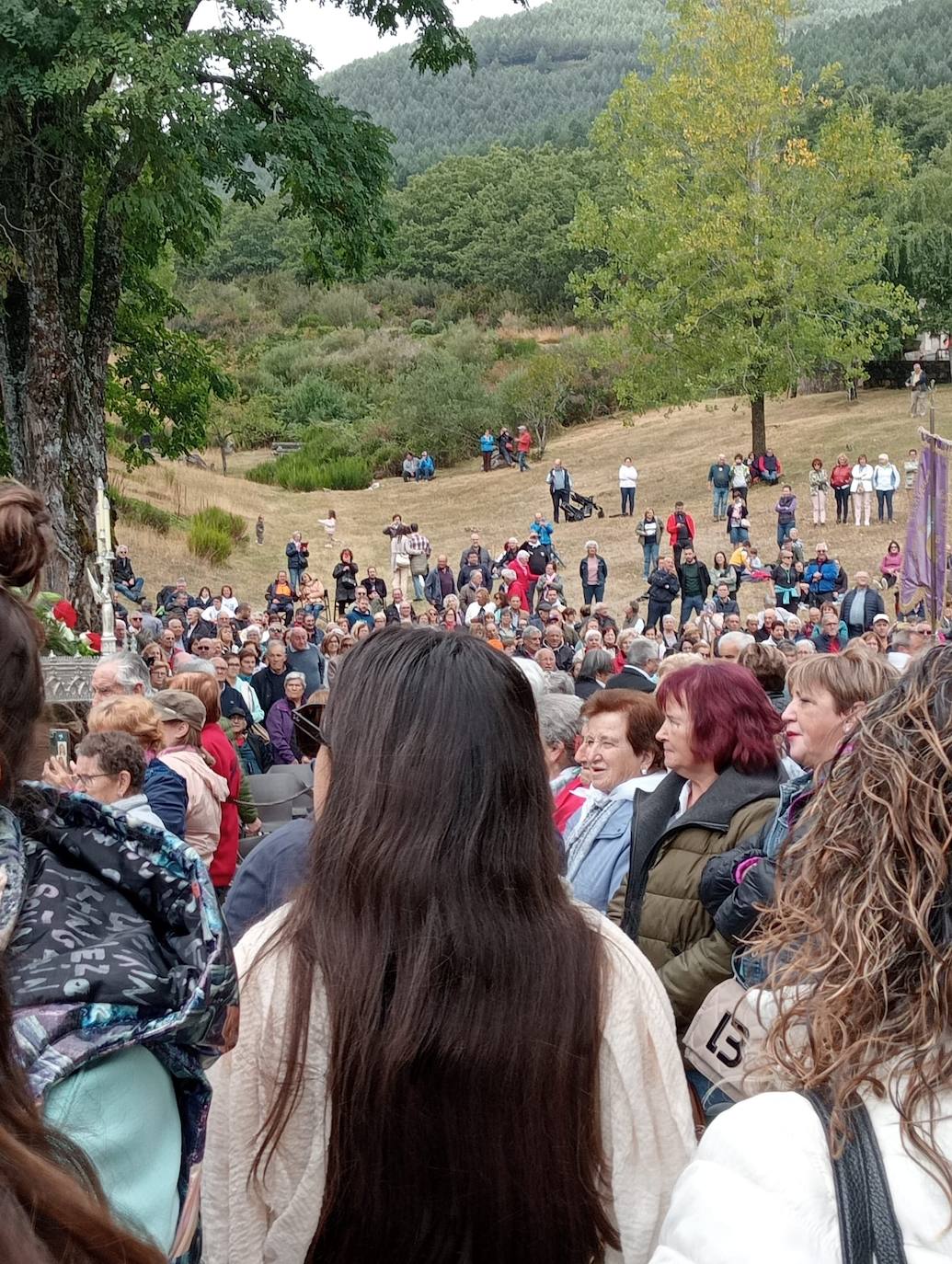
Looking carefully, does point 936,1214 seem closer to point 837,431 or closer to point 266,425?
point 837,431

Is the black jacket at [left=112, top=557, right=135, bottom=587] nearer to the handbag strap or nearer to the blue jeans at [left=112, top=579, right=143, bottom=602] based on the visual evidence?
the blue jeans at [left=112, top=579, right=143, bottom=602]

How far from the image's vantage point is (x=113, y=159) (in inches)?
593

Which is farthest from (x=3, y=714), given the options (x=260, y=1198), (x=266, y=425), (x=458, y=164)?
(x=458, y=164)

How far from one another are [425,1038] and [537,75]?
182 m

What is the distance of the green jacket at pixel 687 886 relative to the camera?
3242mm

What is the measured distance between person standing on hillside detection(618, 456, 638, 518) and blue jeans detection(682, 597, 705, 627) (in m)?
10.6

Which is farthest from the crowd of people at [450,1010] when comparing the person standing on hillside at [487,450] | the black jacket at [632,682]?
the person standing on hillside at [487,450]

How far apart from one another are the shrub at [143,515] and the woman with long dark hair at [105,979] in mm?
29389

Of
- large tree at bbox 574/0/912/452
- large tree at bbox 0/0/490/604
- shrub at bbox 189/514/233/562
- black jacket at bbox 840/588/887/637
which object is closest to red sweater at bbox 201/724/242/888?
large tree at bbox 0/0/490/604

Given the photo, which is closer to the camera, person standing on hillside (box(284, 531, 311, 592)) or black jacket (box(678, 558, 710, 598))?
black jacket (box(678, 558, 710, 598))

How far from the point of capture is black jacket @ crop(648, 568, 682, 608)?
2131cm

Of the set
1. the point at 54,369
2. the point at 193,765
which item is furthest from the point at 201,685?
the point at 54,369

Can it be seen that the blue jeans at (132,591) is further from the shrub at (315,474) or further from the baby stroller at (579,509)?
the shrub at (315,474)

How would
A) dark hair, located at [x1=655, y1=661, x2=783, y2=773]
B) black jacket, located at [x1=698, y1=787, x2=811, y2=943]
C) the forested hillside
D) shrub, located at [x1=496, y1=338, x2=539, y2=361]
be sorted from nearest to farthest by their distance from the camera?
black jacket, located at [x1=698, y1=787, x2=811, y2=943], dark hair, located at [x1=655, y1=661, x2=783, y2=773], shrub, located at [x1=496, y1=338, x2=539, y2=361], the forested hillside
